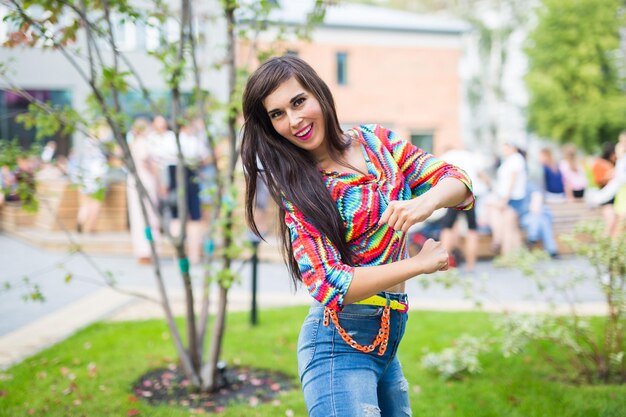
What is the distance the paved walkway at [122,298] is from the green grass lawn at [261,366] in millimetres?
458

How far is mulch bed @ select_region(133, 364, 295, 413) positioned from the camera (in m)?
4.19

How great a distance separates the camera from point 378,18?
1054 inches

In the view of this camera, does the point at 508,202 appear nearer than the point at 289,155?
No

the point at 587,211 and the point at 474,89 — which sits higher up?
the point at 474,89

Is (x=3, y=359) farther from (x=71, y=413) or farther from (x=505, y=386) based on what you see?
(x=505, y=386)

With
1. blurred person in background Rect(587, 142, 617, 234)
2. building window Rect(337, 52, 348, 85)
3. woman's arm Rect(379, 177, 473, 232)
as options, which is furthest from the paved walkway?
building window Rect(337, 52, 348, 85)

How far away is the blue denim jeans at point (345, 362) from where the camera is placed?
1871mm

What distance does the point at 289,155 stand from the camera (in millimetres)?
2014

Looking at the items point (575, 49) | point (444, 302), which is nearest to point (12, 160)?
point (444, 302)

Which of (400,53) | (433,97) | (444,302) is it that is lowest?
(444,302)

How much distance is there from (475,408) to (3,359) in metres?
3.76

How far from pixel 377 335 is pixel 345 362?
14 centimetres

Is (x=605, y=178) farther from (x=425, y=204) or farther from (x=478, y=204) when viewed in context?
(x=425, y=204)

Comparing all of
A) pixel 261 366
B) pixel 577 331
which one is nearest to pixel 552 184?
pixel 577 331
